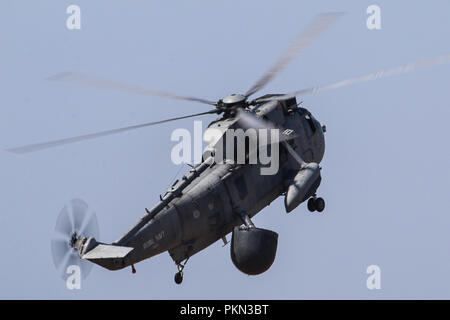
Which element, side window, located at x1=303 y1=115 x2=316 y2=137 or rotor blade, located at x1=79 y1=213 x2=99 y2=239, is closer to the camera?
rotor blade, located at x1=79 y1=213 x2=99 y2=239

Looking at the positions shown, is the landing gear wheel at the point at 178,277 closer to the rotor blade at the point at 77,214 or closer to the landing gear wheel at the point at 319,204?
the rotor blade at the point at 77,214

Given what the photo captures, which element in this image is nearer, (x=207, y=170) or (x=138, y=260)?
(x=138, y=260)

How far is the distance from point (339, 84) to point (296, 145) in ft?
16.5

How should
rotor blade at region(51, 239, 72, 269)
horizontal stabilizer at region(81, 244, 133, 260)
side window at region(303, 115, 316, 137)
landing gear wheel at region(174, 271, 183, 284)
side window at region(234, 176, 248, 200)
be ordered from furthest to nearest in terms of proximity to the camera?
1. side window at region(303, 115, 316, 137)
2. side window at region(234, 176, 248, 200)
3. landing gear wheel at region(174, 271, 183, 284)
4. rotor blade at region(51, 239, 72, 269)
5. horizontal stabilizer at region(81, 244, 133, 260)

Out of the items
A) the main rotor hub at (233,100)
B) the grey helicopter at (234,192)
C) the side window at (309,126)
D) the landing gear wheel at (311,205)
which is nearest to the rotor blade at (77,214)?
the grey helicopter at (234,192)

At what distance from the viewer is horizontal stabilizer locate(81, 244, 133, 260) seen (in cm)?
4538

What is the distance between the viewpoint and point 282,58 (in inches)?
2035

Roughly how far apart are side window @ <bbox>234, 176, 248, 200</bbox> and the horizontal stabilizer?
678cm

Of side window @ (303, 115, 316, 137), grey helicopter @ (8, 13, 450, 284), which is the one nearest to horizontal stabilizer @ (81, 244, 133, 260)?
grey helicopter @ (8, 13, 450, 284)

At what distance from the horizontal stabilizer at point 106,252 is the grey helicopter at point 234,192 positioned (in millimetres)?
38

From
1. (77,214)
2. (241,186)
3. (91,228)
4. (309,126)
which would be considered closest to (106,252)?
(91,228)

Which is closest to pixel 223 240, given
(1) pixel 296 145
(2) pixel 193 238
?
(2) pixel 193 238

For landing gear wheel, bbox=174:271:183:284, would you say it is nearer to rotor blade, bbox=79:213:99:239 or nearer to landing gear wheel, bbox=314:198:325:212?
rotor blade, bbox=79:213:99:239
